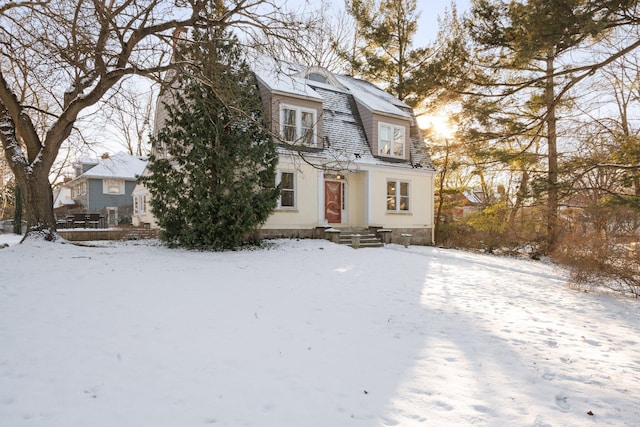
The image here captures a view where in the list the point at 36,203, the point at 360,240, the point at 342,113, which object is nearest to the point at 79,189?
the point at 36,203

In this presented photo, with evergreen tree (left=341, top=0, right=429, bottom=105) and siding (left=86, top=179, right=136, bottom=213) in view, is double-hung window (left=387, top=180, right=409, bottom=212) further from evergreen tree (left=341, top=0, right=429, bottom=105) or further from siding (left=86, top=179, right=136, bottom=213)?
siding (left=86, top=179, right=136, bottom=213)

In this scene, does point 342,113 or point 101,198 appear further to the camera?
point 101,198

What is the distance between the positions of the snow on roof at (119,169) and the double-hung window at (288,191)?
64.3ft

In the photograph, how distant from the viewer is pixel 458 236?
19234 millimetres

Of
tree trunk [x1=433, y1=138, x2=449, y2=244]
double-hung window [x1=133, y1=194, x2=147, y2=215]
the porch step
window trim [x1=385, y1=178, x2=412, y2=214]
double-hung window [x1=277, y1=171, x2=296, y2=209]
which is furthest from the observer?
double-hung window [x1=133, y1=194, x2=147, y2=215]

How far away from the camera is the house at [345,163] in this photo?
14609mm

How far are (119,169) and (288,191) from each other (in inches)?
961

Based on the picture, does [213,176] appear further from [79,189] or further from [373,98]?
[79,189]

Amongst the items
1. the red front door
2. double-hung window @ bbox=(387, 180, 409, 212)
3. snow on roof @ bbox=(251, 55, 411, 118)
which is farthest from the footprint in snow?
double-hung window @ bbox=(387, 180, 409, 212)

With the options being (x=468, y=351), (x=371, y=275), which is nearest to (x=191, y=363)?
(x=468, y=351)

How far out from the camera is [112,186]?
32.2 metres

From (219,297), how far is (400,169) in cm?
1293

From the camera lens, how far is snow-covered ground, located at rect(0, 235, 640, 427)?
3129 millimetres

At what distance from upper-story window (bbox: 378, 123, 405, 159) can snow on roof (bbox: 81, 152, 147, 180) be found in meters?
21.0
